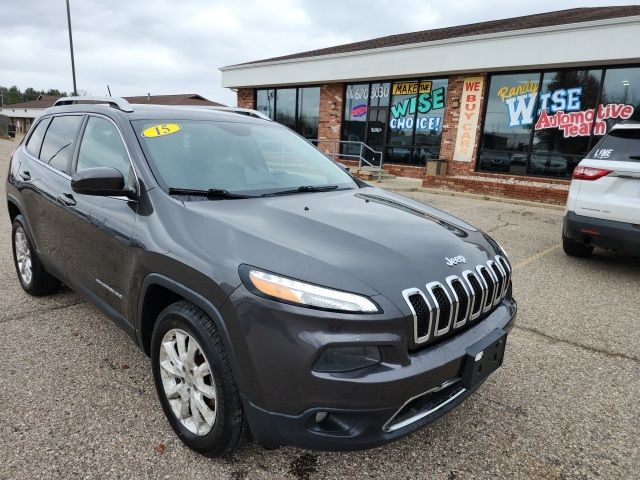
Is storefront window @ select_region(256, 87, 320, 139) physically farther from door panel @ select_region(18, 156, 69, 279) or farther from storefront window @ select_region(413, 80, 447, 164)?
door panel @ select_region(18, 156, 69, 279)

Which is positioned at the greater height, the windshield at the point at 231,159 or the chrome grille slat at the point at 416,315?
the windshield at the point at 231,159

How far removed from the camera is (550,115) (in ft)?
41.4

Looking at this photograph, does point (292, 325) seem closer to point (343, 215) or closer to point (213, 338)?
point (213, 338)

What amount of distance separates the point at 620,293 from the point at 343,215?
3808mm

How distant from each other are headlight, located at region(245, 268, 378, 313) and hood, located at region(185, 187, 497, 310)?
32 millimetres

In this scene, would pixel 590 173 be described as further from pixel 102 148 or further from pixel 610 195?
pixel 102 148

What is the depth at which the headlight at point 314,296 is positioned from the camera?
1753 millimetres

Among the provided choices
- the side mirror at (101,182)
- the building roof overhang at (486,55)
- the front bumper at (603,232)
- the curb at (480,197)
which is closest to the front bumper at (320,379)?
the side mirror at (101,182)

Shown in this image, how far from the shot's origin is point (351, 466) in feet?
7.14

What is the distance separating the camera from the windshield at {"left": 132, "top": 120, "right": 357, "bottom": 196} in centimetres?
259

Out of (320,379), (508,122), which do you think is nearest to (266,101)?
(508,122)

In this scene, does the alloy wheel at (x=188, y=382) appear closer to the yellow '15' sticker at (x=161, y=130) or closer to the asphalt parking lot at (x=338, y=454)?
the asphalt parking lot at (x=338, y=454)

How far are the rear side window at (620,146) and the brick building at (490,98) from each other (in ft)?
21.2

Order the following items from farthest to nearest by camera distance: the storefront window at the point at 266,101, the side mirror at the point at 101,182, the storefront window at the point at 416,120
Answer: the storefront window at the point at 266,101 < the storefront window at the point at 416,120 < the side mirror at the point at 101,182
